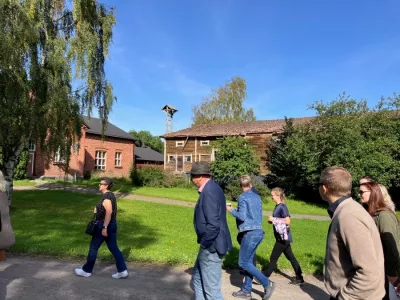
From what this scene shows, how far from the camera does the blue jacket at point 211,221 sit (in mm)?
3734

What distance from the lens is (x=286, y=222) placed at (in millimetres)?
5570

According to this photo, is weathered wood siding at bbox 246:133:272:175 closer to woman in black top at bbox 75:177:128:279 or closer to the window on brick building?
the window on brick building

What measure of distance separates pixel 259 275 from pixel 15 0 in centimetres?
1240

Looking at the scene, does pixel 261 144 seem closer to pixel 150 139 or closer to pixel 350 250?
pixel 350 250

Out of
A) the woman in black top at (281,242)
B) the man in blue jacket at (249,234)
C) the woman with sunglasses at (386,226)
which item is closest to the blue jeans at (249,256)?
the man in blue jacket at (249,234)

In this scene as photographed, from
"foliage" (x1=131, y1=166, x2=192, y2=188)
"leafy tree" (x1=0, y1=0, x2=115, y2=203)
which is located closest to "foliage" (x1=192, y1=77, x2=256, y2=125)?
"foliage" (x1=131, y1=166, x2=192, y2=188)

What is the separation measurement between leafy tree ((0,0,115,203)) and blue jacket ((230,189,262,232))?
9795 mm

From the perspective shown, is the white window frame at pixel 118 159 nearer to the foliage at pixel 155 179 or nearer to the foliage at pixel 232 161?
the foliage at pixel 155 179

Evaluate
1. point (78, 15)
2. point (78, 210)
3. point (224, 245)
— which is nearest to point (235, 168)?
point (78, 210)

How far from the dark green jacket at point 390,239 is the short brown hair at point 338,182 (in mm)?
887

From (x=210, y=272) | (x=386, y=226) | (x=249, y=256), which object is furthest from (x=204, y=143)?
(x=386, y=226)

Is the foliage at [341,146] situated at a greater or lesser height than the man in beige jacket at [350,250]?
greater

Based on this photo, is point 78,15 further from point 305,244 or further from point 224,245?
point 224,245

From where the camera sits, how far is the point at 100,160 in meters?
36.4
